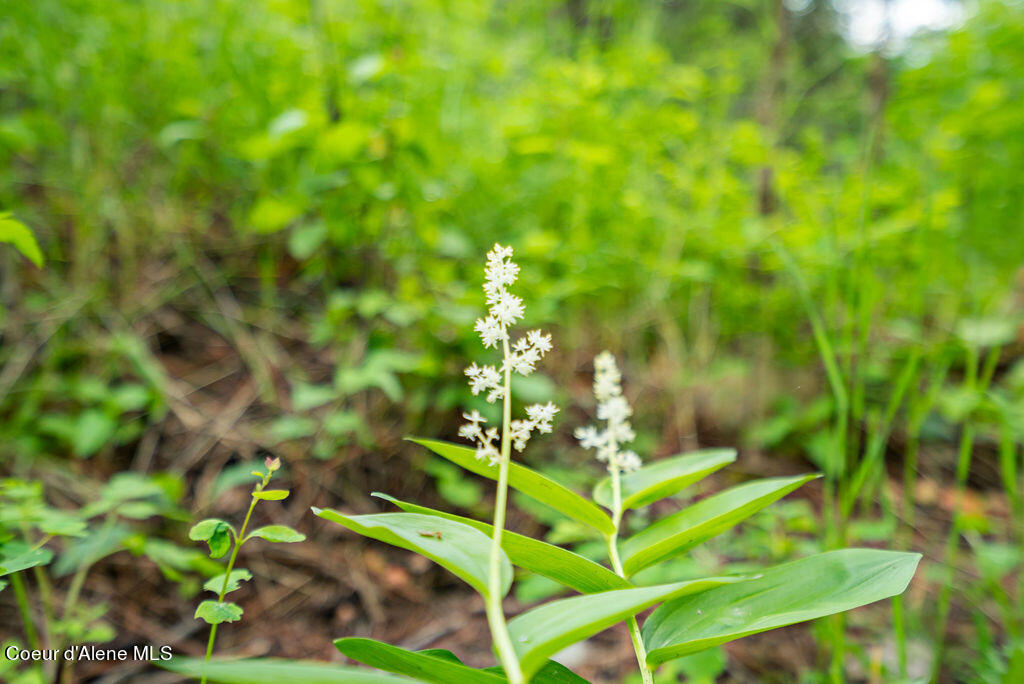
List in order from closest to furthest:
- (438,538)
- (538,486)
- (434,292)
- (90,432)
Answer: (438,538)
(538,486)
(90,432)
(434,292)

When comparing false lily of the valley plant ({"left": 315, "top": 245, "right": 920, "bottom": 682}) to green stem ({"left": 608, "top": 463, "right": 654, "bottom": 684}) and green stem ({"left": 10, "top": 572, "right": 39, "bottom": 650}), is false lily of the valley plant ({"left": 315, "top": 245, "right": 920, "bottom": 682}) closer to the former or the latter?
green stem ({"left": 608, "top": 463, "right": 654, "bottom": 684})

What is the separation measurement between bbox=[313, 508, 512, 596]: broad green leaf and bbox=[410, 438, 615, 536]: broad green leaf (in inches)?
3.0

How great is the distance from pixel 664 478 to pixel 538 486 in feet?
0.75

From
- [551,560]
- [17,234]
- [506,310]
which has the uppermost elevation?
[17,234]

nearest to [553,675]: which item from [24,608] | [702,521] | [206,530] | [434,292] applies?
[702,521]

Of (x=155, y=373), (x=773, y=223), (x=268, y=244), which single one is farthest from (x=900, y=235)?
(x=155, y=373)

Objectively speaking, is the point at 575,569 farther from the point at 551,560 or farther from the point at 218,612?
the point at 218,612

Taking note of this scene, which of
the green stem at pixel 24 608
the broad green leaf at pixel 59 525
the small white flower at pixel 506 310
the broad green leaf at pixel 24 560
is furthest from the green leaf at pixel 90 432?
the small white flower at pixel 506 310

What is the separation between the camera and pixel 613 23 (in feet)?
11.0

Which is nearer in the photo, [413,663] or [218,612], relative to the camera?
[413,663]

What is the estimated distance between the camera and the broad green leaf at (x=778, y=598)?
50cm

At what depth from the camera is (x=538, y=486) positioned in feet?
1.93

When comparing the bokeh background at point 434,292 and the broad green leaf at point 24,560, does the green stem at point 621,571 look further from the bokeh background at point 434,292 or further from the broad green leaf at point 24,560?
the broad green leaf at point 24,560

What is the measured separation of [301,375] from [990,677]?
1.88 m
